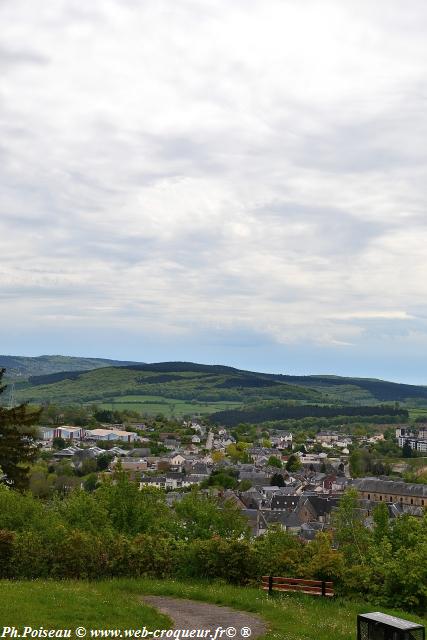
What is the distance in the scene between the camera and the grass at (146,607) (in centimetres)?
1376

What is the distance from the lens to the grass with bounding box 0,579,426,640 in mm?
13758

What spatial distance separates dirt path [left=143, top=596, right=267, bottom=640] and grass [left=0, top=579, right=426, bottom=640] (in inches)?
10.6

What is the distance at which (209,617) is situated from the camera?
15156mm

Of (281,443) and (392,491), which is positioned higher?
(392,491)

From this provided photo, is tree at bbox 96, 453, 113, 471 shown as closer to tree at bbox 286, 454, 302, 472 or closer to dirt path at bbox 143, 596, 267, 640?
tree at bbox 286, 454, 302, 472

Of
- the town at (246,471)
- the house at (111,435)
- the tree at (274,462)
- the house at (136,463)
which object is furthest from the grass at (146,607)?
the house at (111,435)

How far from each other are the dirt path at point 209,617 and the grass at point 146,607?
0.27 meters

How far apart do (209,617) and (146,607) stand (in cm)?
149

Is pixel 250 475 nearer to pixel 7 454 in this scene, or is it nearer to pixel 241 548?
pixel 7 454

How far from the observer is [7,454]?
3650 cm

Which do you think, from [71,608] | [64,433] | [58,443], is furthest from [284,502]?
[64,433]

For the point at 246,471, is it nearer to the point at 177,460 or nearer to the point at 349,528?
the point at 177,460

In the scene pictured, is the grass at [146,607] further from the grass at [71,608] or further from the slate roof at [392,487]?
the slate roof at [392,487]

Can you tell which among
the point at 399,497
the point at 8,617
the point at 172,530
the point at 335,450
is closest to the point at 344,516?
the point at 172,530
